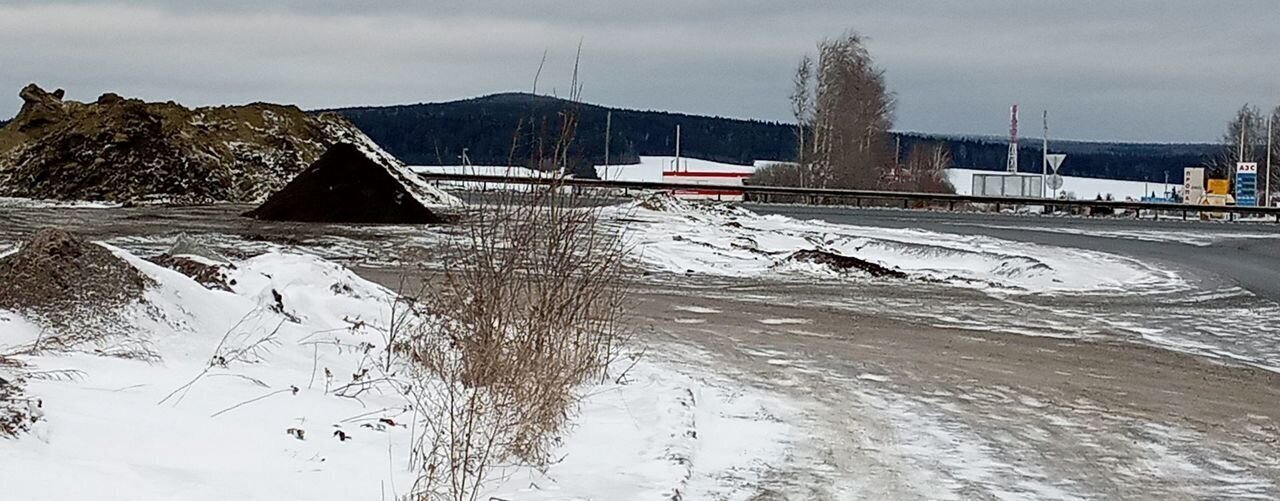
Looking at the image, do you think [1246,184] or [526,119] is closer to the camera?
[526,119]

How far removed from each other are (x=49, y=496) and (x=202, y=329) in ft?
15.0

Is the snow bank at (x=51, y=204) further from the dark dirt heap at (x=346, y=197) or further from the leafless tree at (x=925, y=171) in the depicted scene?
the leafless tree at (x=925, y=171)

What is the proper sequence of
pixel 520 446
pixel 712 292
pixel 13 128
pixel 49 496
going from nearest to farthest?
pixel 49 496 → pixel 520 446 → pixel 712 292 → pixel 13 128

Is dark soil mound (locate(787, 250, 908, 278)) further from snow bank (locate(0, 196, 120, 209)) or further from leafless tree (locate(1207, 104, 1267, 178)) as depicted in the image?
leafless tree (locate(1207, 104, 1267, 178))

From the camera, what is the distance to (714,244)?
2797 cm

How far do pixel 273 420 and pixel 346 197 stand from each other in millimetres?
24715

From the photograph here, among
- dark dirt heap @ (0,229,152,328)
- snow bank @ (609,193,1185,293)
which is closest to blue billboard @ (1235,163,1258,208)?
snow bank @ (609,193,1185,293)

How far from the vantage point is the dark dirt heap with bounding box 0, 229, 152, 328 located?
9383 millimetres

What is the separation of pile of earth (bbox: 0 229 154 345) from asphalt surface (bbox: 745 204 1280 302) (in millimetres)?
15392

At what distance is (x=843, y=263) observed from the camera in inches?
950

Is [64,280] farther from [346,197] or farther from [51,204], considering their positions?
[51,204]

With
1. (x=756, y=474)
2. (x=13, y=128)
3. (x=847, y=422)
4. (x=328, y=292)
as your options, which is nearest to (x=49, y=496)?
(x=756, y=474)

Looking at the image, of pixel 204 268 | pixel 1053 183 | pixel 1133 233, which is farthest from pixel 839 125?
pixel 204 268

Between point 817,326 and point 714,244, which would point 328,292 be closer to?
point 817,326
